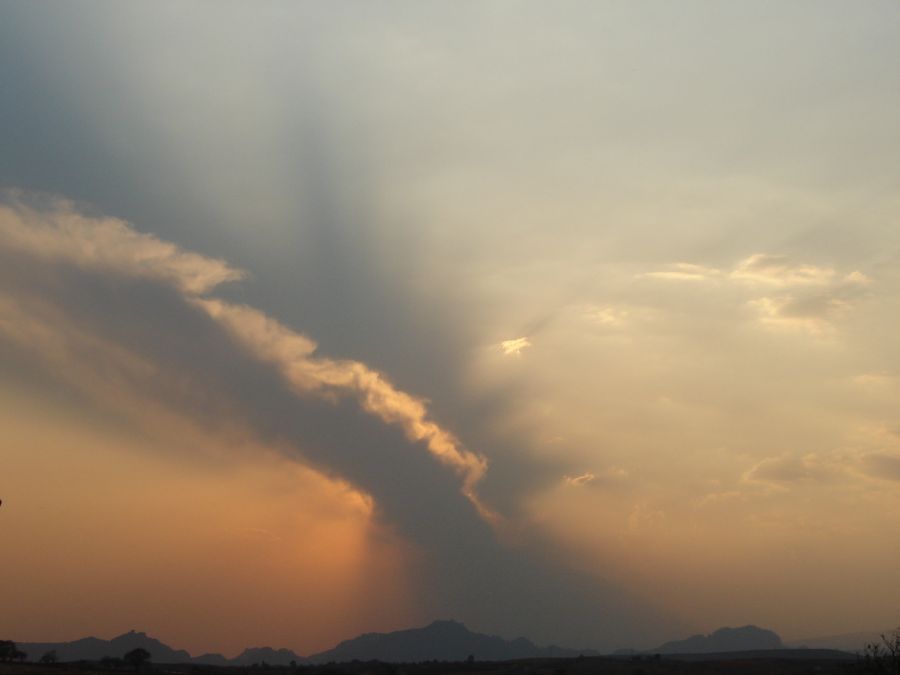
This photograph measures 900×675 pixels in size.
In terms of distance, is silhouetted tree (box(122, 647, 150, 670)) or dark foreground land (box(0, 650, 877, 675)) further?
silhouetted tree (box(122, 647, 150, 670))

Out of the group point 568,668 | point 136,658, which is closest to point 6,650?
point 136,658

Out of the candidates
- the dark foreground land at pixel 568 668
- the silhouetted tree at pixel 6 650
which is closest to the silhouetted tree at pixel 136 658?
the dark foreground land at pixel 568 668

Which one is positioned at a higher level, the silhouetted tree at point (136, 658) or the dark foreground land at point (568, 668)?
the silhouetted tree at point (136, 658)

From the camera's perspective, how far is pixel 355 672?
12019cm

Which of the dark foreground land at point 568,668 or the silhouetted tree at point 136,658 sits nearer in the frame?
the dark foreground land at point 568,668

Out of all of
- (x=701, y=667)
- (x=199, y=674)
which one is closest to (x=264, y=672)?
(x=199, y=674)

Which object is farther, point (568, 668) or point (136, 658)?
point (136, 658)

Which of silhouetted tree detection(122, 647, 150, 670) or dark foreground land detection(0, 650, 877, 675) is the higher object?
silhouetted tree detection(122, 647, 150, 670)

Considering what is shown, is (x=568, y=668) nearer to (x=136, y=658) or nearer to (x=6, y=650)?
(x=136, y=658)

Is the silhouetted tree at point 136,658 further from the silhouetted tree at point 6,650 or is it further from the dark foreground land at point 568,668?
the silhouetted tree at point 6,650

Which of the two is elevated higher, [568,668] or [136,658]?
[136,658]

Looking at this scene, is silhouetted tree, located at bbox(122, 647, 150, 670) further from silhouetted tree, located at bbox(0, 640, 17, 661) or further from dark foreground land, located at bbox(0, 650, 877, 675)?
silhouetted tree, located at bbox(0, 640, 17, 661)

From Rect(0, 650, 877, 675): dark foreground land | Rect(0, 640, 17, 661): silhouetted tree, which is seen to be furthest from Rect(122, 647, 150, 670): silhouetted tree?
Rect(0, 640, 17, 661): silhouetted tree

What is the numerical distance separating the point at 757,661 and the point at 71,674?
95765 millimetres
